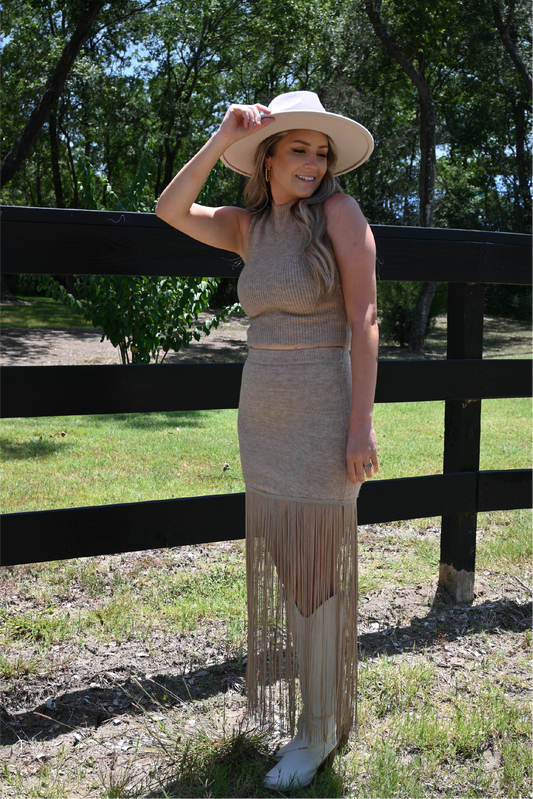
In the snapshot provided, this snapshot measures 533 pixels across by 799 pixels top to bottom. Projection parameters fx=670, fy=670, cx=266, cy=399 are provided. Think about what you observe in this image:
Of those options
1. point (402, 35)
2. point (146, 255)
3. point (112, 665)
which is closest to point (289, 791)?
point (112, 665)

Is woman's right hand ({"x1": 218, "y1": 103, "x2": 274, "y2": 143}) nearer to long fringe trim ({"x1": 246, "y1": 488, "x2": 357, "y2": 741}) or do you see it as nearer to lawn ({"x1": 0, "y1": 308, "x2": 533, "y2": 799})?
long fringe trim ({"x1": 246, "y1": 488, "x2": 357, "y2": 741})

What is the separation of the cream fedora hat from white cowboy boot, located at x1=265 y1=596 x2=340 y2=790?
1412 mm

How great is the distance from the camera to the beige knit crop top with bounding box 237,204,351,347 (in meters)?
1.94

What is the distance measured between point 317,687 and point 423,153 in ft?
50.5

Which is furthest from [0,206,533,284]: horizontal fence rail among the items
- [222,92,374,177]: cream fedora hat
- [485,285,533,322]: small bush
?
[485,285,533,322]: small bush

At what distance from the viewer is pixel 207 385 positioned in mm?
2746

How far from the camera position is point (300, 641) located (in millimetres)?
2055

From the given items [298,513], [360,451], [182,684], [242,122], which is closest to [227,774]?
[182,684]

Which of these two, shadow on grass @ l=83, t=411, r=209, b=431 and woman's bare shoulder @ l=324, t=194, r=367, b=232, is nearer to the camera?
woman's bare shoulder @ l=324, t=194, r=367, b=232

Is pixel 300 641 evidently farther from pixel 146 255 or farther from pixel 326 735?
pixel 146 255

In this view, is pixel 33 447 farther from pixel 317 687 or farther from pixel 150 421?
pixel 317 687

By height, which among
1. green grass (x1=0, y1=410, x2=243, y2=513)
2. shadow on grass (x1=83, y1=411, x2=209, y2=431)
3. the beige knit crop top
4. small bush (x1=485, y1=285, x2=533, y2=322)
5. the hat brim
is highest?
small bush (x1=485, y1=285, x2=533, y2=322)

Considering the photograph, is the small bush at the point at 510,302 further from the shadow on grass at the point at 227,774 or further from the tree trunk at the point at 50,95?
the shadow on grass at the point at 227,774

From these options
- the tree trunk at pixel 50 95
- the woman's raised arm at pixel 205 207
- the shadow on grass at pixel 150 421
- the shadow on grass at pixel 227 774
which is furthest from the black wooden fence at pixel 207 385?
the tree trunk at pixel 50 95
